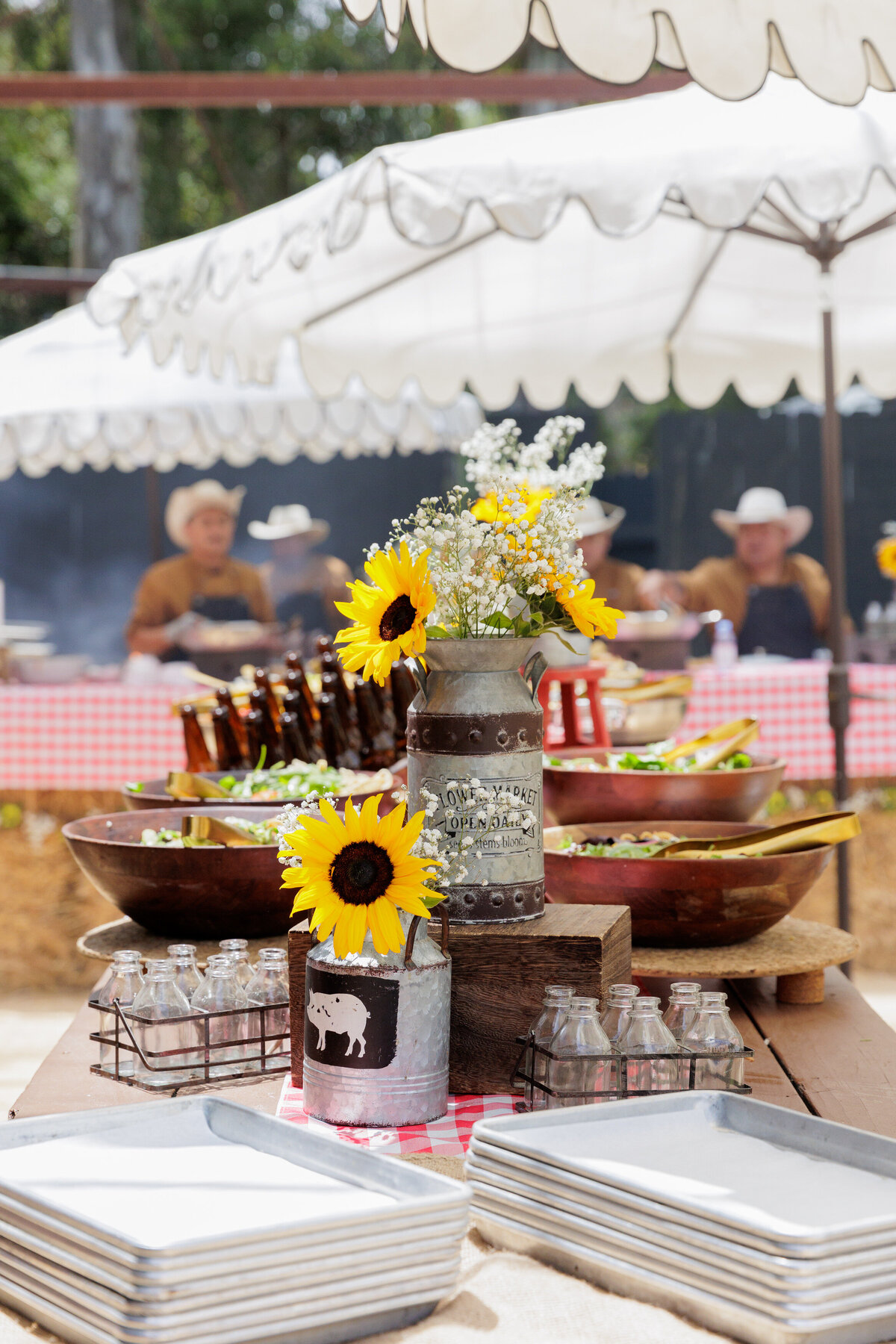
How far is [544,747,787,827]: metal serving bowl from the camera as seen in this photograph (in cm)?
206

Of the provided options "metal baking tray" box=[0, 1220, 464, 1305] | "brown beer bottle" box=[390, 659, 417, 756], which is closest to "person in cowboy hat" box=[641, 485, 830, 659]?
"brown beer bottle" box=[390, 659, 417, 756]

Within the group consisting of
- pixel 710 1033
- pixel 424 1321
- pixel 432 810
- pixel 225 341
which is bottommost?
pixel 424 1321

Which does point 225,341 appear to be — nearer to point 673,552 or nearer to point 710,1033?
point 710,1033

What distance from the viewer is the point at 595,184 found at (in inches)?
99.6

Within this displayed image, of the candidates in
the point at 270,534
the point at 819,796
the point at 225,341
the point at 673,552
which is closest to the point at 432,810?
the point at 225,341

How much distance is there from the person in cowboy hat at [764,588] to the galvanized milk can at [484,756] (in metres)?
5.28

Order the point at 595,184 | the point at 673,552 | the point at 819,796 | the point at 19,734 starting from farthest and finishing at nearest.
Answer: the point at 673,552
the point at 19,734
the point at 819,796
the point at 595,184

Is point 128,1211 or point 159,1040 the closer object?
point 128,1211

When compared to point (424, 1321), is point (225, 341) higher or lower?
higher

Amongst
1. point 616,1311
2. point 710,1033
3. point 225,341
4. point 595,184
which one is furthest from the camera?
point 225,341

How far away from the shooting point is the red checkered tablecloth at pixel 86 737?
4.09m

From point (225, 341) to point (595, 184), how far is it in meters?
1.27

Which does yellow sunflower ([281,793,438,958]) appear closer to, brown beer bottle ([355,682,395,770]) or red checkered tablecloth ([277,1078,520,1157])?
→ red checkered tablecloth ([277,1078,520,1157])

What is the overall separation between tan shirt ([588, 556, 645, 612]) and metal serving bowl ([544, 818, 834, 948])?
497 cm
